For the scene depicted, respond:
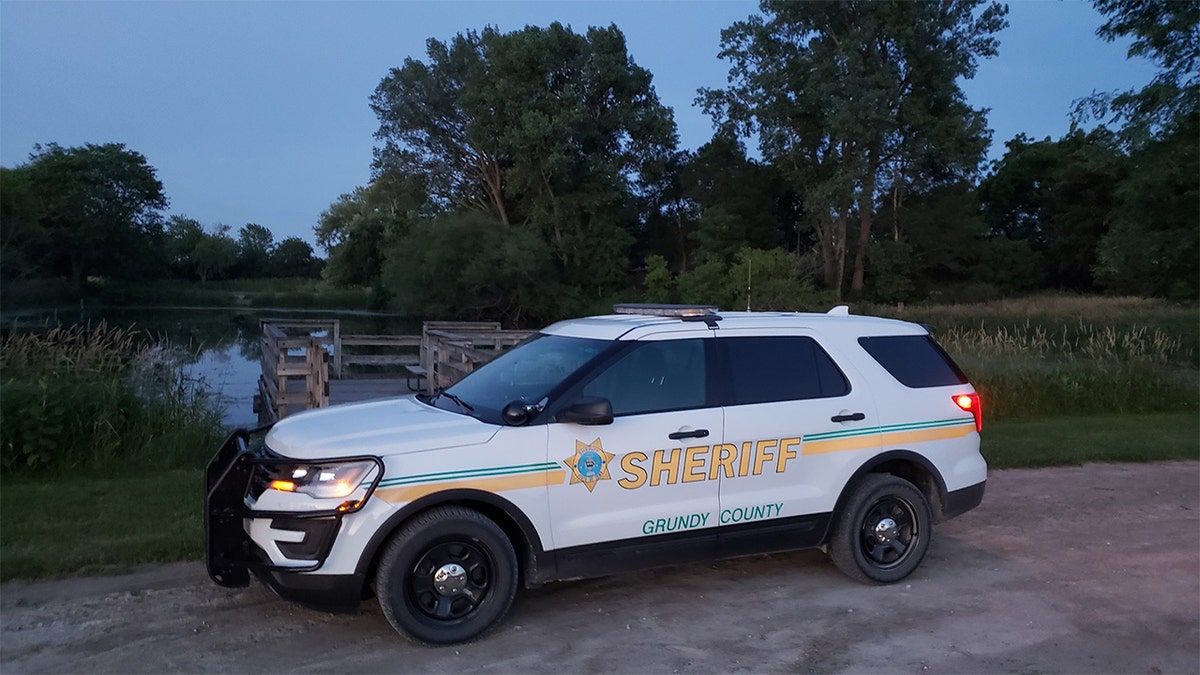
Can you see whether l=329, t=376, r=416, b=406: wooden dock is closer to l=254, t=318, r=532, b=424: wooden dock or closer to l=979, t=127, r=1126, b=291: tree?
l=254, t=318, r=532, b=424: wooden dock

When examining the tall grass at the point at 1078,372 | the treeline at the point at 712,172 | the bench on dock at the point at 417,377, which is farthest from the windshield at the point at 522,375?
the treeline at the point at 712,172

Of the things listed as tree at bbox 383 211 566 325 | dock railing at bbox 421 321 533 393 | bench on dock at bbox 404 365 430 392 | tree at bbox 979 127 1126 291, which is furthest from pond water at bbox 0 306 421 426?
tree at bbox 979 127 1126 291

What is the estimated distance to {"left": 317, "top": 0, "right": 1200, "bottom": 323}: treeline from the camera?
1895 inches

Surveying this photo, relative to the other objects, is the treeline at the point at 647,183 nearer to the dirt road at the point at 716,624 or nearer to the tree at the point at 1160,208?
the tree at the point at 1160,208

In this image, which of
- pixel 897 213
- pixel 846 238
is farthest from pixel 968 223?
pixel 846 238

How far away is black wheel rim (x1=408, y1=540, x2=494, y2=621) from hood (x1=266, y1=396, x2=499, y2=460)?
593mm

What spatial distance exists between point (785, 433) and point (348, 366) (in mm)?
18942

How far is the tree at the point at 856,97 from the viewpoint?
4903 cm

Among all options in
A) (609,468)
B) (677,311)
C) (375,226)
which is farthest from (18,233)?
(609,468)

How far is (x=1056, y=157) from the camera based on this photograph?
226 feet

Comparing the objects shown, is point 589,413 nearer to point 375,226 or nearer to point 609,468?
point 609,468

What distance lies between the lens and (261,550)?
534 cm

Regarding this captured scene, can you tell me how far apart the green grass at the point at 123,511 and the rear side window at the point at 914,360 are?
493cm

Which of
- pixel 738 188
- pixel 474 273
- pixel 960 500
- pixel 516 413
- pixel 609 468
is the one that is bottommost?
pixel 960 500
